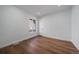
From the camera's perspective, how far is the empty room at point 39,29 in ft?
5.53

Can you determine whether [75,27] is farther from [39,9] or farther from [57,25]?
[39,9]

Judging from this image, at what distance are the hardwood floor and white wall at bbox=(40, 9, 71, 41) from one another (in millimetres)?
102

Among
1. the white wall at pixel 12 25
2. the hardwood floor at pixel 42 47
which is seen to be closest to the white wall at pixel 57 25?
the hardwood floor at pixel 42 47

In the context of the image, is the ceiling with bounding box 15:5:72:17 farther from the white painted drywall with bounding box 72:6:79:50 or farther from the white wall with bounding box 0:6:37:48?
the white painted drywall with bounding box 72:6:79:50

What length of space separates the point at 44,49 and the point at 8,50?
Answer: 2.16 feet

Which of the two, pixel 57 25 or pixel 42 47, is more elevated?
pixel 57 25

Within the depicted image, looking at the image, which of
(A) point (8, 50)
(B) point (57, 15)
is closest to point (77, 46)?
(B) point (57, 15)

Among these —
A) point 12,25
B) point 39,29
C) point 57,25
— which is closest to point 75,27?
point 57,25

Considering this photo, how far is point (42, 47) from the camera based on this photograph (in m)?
1.75

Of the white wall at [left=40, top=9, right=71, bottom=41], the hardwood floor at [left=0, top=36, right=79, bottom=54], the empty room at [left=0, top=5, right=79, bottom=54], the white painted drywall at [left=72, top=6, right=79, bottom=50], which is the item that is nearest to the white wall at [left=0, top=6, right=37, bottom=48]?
the empty room at [left=0, top=5, right=79, bottom=54]

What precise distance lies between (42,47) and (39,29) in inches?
13.4

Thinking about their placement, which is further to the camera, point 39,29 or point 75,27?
point 39,29
